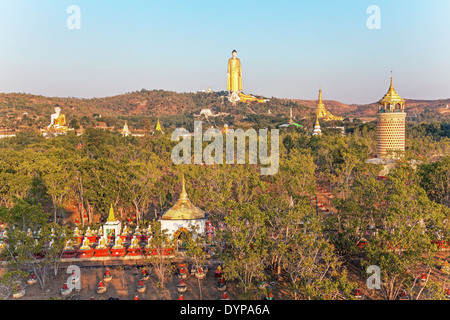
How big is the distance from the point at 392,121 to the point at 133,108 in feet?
482

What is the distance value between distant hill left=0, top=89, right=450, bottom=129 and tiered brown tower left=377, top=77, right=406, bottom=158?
73.3m

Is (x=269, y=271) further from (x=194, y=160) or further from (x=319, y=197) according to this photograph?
(x=194, y=160)

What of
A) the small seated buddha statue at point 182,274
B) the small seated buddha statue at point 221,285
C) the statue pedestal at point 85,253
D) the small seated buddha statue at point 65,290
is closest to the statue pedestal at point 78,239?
the statue pedestal at point 85,253

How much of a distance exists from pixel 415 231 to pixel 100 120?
111 m

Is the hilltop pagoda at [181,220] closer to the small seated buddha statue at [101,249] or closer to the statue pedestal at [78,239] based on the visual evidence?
the small seated buddha statue at [101,249]

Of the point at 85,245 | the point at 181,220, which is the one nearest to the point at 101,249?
the point at 85,245

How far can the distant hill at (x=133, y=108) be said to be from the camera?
368 feet

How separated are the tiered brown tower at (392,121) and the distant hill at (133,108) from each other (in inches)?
2887

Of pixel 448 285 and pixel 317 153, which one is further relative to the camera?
pixel 317 153

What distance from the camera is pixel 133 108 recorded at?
180250 mm

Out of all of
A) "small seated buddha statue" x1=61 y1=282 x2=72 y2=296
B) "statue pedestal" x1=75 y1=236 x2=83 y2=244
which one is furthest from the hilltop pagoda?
"small seated buddha statue" x1=61 y1=282 x2=72 y2=296
